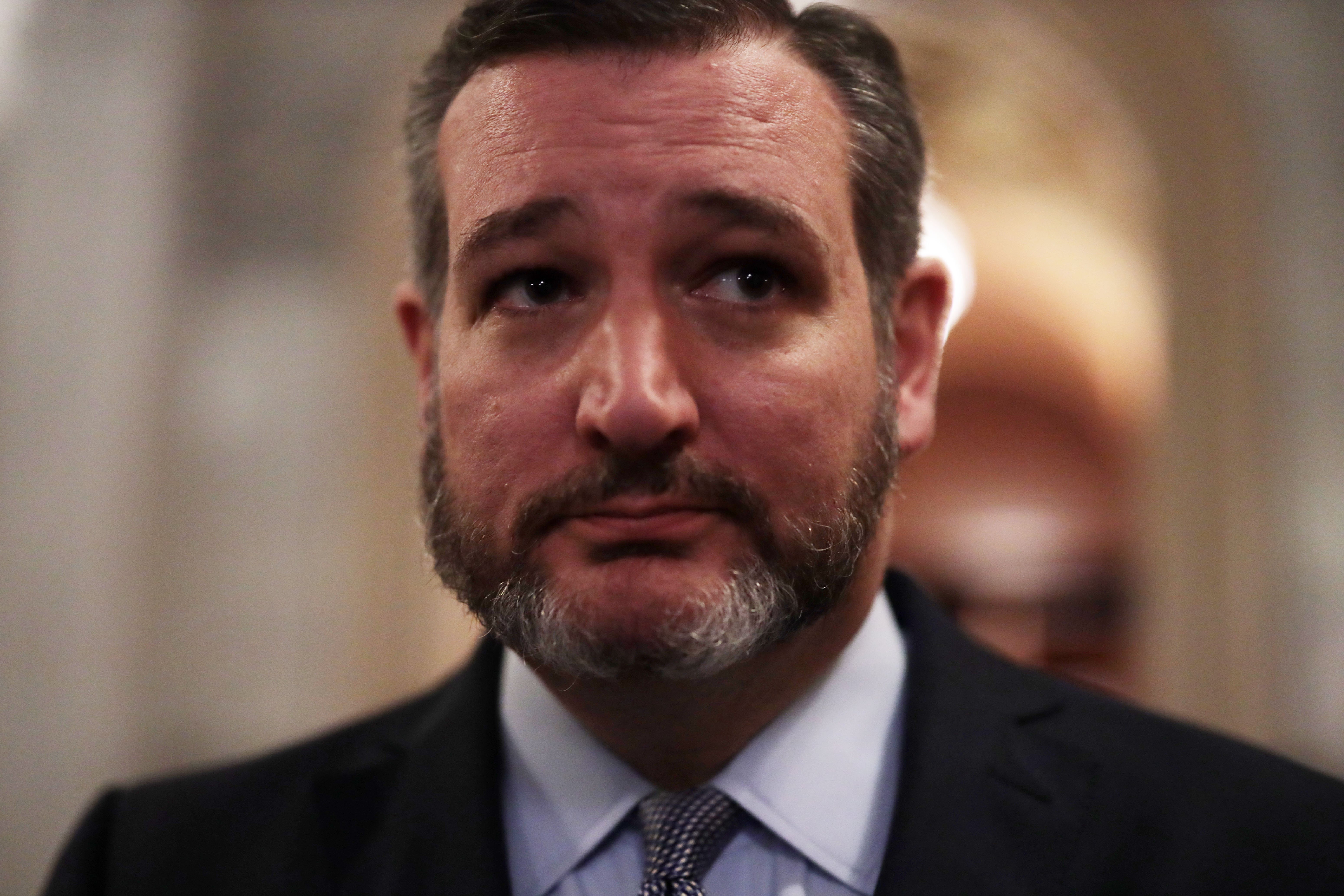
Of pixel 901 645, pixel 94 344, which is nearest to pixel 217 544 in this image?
pixel 94 344

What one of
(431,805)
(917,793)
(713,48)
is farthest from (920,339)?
(431,805)

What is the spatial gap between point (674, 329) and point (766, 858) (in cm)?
62

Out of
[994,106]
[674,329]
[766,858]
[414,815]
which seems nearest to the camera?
[674,329]

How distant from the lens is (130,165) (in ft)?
12.6

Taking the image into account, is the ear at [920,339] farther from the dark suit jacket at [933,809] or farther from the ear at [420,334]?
the ear at [420,334]

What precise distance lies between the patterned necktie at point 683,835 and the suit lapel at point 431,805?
183mm

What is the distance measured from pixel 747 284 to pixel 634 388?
0.21 meters

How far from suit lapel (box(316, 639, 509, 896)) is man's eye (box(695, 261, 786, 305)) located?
0.64 m

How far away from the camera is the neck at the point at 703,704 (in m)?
1.21

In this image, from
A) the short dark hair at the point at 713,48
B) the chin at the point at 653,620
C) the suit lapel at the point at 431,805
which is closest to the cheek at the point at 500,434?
the chin at the point at 653,620

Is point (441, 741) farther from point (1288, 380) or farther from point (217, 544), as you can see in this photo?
point (1288, 380)

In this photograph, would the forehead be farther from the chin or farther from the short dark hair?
the chin

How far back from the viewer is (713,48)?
121 cm

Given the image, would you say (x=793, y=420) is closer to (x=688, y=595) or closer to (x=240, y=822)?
(x=688, y=595)
